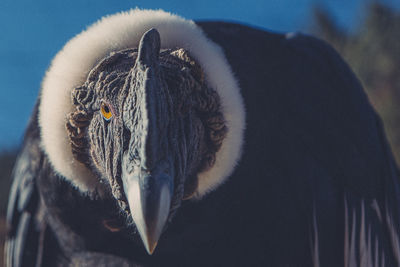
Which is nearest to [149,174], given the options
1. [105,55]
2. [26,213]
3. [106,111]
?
[106,111]

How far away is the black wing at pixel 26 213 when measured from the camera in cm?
360

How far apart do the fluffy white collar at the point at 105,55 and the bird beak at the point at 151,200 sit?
73cm

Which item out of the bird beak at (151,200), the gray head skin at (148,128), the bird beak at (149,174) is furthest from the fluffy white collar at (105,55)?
the bird beak at (151,200)

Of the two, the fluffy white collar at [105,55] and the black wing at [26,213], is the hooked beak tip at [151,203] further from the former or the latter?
the black wing at [26,213]

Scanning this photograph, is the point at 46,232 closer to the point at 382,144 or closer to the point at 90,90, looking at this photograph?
the point at 90,90

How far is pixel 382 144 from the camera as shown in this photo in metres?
3.93

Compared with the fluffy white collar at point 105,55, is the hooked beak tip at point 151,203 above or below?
below

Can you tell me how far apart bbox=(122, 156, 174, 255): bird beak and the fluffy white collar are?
729 mm

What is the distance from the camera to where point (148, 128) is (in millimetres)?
1928

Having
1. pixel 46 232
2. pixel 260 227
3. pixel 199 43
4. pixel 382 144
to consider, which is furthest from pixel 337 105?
pixel 46 232

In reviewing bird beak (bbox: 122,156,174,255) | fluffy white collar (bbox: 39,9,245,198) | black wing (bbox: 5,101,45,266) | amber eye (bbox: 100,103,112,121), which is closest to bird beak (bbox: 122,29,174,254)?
bird beak (bbox: 122,156,174,255)

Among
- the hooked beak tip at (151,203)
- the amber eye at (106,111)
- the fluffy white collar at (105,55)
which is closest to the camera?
the hooked beak tip at (151,203)

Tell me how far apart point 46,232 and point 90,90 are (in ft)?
4.98

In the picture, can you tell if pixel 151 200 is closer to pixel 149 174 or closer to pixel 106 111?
pixel 149 174
